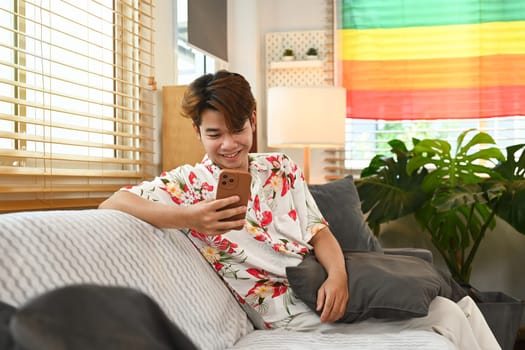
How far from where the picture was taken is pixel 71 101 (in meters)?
2.49

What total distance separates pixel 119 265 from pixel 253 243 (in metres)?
0.48

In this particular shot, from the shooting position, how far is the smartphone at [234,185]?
149 centimetres

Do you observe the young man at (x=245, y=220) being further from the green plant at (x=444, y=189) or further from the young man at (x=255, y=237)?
the green plant at (x=444, y=189)

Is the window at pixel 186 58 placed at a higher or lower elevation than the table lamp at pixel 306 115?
higher

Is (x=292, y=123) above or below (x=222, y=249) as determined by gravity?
above

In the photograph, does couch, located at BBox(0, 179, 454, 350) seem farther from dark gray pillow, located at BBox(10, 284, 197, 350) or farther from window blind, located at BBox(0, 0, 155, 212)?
window blind, located at BBox(0, 0, 155, 212)

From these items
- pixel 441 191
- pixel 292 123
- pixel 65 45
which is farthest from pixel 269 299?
pixel 441 191

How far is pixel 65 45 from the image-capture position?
2.44 metres

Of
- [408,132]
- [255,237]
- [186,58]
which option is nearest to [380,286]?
[255,237]

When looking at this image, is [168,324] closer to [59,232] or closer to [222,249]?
[59,232]

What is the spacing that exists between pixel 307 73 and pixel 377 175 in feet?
4.12

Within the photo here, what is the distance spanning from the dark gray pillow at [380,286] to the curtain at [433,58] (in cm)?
279

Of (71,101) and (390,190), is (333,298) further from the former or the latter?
(390,190)

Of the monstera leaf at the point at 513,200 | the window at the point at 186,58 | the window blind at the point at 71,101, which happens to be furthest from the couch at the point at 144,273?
the window at the point at 186,58
